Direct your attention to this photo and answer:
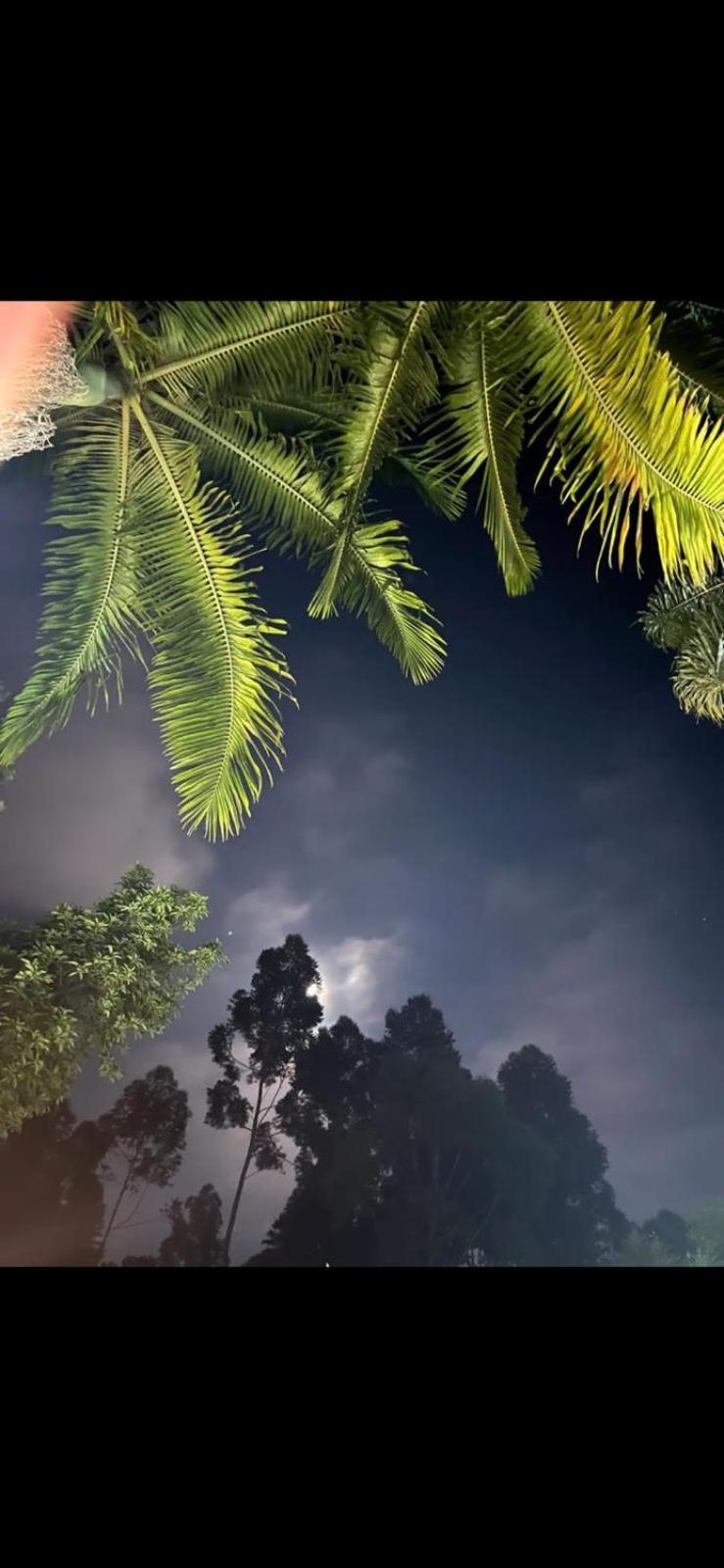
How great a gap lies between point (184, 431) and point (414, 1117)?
742 centimetres

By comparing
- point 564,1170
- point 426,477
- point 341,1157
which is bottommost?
point 341,1157

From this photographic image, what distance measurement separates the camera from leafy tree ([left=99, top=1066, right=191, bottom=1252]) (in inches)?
272

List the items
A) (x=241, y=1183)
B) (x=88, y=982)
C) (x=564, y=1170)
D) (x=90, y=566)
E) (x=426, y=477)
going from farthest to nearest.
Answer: (x=564, y=1170), (x=241, y=1183), (x=88, y=982), (x=426, y=477), (x=90, y=566)

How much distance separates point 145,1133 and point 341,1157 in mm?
2368

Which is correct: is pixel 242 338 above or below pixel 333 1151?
above

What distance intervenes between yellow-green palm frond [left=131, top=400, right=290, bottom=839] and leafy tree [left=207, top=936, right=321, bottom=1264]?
11.9 ft

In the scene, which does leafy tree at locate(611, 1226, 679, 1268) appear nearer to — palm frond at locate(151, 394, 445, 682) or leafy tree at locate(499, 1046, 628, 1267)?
leafy tree at locate(499, 1046, 628, 1267)

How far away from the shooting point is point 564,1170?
927cm

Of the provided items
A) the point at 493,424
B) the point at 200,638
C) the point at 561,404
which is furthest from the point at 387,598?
the point at 561,404

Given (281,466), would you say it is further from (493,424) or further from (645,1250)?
(645,1250)

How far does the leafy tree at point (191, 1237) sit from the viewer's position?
687 centimetres

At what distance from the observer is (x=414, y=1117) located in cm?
911
